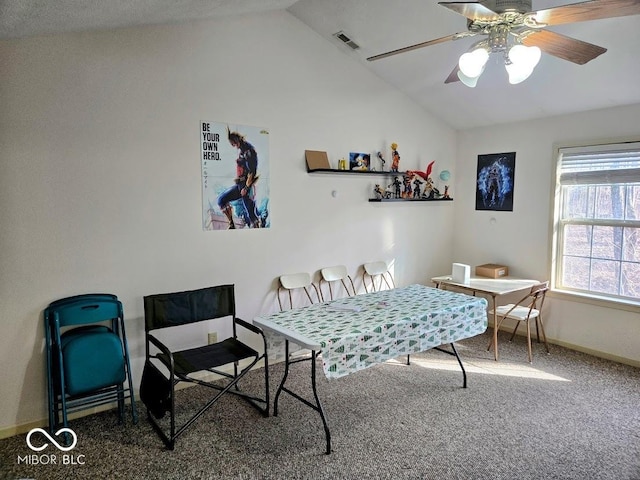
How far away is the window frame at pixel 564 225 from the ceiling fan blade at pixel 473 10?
2.59m

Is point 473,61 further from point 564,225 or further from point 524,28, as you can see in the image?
point 564,225

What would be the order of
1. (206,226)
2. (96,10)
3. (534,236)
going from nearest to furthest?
(96,10) → (206,226) → (534,236)

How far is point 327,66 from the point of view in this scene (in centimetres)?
407

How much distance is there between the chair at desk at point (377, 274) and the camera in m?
4.52

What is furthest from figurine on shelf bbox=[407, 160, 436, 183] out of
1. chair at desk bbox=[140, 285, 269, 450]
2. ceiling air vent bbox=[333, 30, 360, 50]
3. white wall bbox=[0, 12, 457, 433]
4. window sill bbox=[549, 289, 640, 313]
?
chair at desk bbox=[140, 285, 269, 450]

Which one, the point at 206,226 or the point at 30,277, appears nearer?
the point at 30,277

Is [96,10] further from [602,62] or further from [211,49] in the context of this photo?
[602,62]

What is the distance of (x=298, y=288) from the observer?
4.05 meters

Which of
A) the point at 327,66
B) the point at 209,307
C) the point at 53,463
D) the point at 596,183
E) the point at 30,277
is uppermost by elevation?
the point at 327,66

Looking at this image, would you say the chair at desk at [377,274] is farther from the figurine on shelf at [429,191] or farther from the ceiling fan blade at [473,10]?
the ceiling fan blade at [473,10]

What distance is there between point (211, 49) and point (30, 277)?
6.89 feet

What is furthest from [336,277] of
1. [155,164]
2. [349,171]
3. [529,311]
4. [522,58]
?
[522,58]

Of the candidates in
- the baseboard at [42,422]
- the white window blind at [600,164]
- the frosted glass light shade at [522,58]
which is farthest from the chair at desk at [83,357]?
the white window blind at [600,164]

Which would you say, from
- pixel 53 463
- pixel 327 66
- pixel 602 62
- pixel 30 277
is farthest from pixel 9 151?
pixel 602 62
